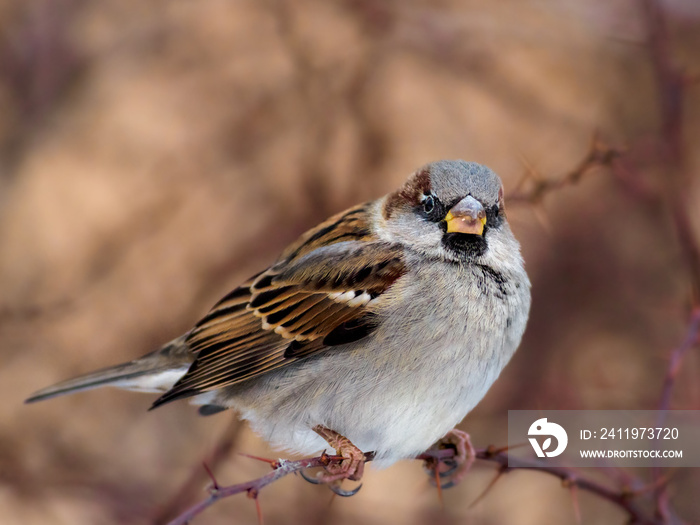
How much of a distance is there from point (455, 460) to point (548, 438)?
1.62 ft

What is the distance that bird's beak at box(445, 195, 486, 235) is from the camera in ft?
8.46

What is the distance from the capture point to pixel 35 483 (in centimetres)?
356

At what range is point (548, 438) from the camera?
3102 mm

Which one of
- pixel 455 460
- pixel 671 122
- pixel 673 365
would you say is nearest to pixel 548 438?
pixel 455 460

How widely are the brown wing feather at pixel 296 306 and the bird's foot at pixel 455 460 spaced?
65 centimetres

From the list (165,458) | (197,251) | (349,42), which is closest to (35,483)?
(165,458)

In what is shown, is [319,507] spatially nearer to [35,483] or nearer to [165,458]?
[165,458]

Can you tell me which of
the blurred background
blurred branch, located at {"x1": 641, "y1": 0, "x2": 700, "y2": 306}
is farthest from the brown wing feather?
blurred branch, located at {"x1": 641, "y1": 0, "x2": 700, "y2": 306}

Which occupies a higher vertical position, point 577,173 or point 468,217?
point 577,173

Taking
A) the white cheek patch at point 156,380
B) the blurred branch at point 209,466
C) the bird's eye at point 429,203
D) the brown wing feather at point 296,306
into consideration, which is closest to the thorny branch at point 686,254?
the bird's eye at point 429,203

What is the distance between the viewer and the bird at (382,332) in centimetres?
251

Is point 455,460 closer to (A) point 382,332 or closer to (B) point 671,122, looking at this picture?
(A) point 382,332

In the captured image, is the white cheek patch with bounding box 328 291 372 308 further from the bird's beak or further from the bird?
the bird's beak

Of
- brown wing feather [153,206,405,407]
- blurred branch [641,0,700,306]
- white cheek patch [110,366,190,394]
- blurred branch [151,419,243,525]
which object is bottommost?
blurred branch [151,419,243,525]
